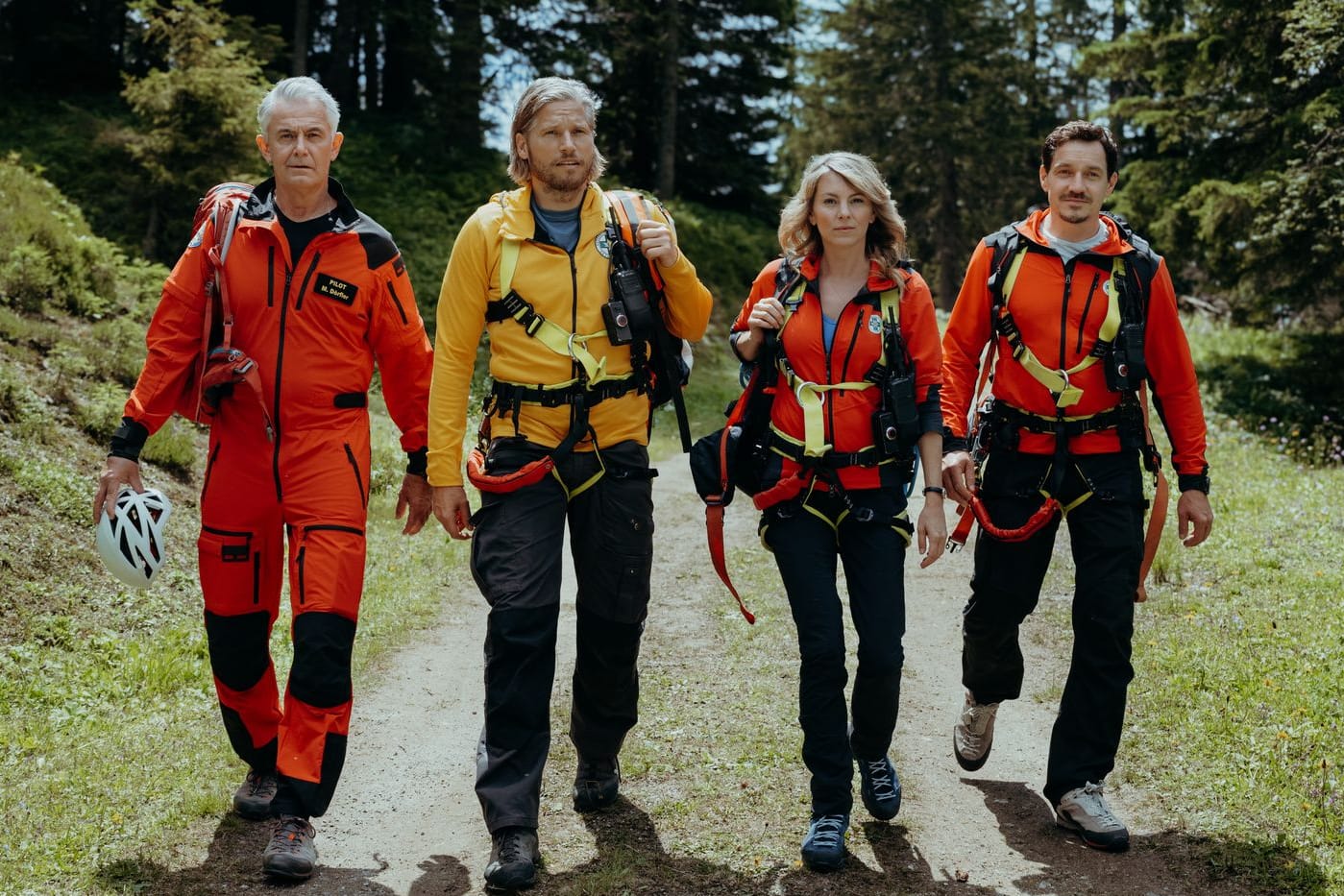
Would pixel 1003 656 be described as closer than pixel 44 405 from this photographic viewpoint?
Yes

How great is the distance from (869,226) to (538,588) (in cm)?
199

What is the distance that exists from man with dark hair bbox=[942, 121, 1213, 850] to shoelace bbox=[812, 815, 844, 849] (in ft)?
3.50

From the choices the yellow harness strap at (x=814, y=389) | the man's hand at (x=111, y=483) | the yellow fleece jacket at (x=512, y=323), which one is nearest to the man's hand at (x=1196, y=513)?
the yellow harness strap at (x=814, y=389)

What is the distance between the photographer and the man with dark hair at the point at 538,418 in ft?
15.4

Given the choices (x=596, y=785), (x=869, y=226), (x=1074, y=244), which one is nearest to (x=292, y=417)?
(x=596, y=785)

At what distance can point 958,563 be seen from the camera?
1081 centimetres

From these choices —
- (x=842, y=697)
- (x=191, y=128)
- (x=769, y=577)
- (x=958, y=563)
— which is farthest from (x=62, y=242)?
(x=842, y=697)

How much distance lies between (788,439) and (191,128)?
15.1 metres

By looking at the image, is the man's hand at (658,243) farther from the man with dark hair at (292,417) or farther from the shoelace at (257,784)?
the shoelace at (257,784)

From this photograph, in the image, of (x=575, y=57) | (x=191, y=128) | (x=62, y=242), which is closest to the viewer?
(x=62, y=242)

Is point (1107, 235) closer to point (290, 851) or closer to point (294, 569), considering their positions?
point (294, 569)

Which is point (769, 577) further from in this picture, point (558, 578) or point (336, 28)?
point (336, 28)

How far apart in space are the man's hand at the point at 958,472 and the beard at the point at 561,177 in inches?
73.6

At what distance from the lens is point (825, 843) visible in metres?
4.68
